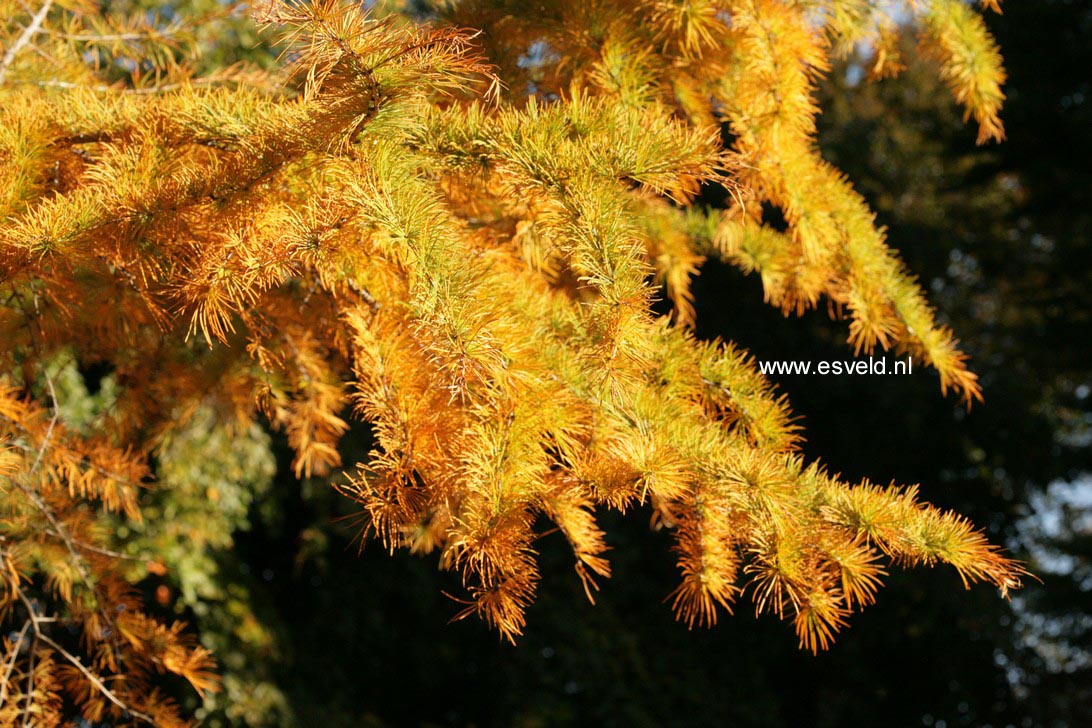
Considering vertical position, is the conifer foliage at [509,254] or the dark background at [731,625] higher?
the conifer foliage at [509,254]

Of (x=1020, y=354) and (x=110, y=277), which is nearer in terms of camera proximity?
(x=110, y=277)

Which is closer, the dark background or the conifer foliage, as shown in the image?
the conifer foliage

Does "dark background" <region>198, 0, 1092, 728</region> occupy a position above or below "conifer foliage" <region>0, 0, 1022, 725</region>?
below

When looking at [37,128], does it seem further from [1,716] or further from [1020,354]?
[1020,354]

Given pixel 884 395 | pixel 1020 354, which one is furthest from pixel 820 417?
pixel 1020 354

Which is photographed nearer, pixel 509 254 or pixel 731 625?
pixel 509 254

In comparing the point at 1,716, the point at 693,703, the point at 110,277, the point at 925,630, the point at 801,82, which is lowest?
the point at 693,703

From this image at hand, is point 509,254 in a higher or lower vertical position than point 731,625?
higher

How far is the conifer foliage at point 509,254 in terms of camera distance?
2.17ft

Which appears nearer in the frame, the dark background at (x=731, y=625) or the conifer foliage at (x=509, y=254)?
the conifer foliage at (x=509, y=254)

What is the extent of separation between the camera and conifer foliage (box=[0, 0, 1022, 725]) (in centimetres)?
66

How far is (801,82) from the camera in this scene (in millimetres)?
950

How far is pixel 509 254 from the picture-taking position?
962 millimetres

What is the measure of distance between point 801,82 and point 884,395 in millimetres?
2165
